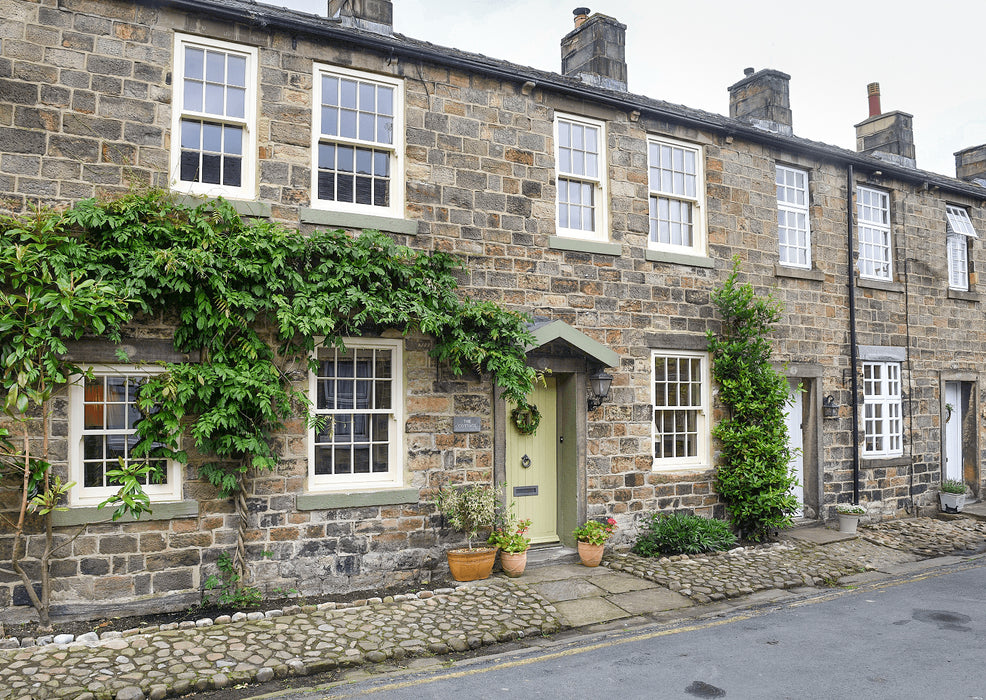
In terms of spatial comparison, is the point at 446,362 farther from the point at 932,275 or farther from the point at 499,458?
the point at 932,275

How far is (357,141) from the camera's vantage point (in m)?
8.83

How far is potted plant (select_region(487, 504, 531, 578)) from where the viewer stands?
9.02 m

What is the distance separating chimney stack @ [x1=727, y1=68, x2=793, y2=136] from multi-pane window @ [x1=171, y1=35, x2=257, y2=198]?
872 centimetres

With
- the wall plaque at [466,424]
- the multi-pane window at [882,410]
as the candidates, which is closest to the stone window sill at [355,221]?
the wall plaque at [466,424]

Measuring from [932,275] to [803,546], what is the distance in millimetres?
7180

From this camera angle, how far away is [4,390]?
703cm

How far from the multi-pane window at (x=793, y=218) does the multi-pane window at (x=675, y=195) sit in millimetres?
1953

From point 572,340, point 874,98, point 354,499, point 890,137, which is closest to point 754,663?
point 572,340

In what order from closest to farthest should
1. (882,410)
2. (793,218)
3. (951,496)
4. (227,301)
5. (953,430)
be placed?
1. (227,301)
2. (793,218)
3. (882,410)
4. (951,496)
5. (953,430)

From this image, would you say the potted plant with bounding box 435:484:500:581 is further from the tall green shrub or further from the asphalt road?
the tall green shrub

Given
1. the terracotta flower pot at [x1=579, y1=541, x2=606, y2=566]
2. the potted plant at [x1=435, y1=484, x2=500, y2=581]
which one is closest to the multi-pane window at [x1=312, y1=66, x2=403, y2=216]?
the potted plant at [x1=435, y1=484, x2=500, y2=581]

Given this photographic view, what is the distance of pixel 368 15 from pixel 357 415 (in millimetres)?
5032

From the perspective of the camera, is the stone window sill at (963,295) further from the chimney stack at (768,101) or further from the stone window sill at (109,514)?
Answer: the stone window sill at (109,514)

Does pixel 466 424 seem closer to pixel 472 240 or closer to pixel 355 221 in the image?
pixel 472 240
